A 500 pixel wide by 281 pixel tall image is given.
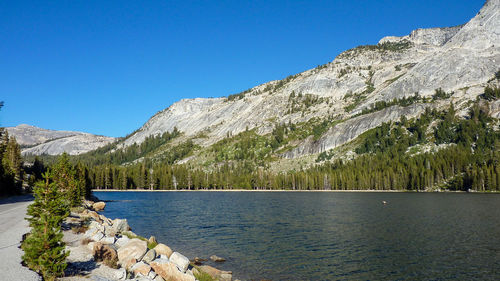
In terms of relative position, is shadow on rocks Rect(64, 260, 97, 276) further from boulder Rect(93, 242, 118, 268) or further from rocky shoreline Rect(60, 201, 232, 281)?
boulder Rect(93, 242, 118, 268)

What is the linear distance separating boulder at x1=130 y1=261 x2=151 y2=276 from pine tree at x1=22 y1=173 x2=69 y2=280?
17.6 feet

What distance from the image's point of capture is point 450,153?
19362cm

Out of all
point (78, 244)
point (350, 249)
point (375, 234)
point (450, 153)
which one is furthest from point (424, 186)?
point (78, 244)

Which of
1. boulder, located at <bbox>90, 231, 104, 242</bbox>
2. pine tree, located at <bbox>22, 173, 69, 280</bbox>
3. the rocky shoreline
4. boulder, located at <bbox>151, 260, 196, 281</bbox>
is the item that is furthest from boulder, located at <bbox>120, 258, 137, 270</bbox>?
boulder, located at <bbox>90, 231, 104, 242</bbox>

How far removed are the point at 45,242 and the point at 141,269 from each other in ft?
23.8

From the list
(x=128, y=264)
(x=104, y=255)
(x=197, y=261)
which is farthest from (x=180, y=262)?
(x=197, y=261)

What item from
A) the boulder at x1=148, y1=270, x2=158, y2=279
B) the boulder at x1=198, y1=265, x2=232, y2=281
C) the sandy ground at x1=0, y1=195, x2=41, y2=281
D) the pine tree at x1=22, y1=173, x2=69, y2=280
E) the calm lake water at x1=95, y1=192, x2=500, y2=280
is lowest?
the calm lake water at x1=95, y1=192, x2=500, y2=280

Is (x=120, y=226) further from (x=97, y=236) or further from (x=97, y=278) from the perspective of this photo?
(x=97, y=278)

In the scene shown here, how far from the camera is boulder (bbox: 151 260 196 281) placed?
22.1 meters

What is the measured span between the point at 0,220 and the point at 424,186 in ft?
656

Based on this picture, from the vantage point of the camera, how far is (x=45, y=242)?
53.1 ft

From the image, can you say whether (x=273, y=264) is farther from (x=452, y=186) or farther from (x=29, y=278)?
(x=452, y=186)

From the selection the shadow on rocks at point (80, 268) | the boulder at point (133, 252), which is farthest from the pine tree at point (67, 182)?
the shadow on rocks at point (80, 268)

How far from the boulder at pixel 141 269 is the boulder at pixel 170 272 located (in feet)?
3.02
